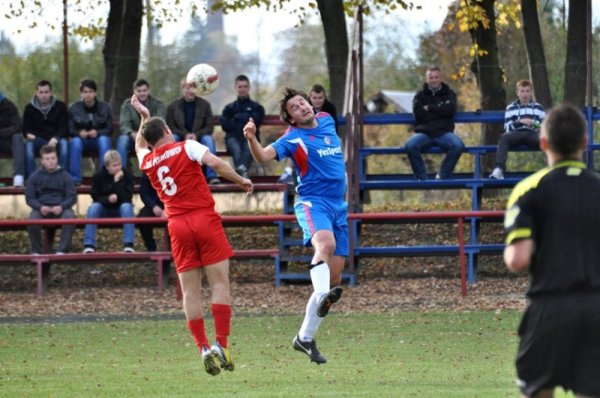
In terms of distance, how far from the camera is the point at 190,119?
18.7 metres

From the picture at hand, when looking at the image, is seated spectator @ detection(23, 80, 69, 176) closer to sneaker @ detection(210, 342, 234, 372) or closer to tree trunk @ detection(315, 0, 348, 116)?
tree trunk @ detection(315, 0, 348, 116)

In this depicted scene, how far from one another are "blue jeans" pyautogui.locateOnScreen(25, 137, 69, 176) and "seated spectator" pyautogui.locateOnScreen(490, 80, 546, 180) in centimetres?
645

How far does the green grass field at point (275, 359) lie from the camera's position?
31.8 feet

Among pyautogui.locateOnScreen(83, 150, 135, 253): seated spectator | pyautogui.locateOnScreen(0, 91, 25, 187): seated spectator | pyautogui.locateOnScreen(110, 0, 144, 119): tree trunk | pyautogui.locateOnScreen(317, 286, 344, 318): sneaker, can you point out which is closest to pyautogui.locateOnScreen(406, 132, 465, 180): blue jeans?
pyautogui.locateOnScreen(83, 150, 135, 253): seated spectator

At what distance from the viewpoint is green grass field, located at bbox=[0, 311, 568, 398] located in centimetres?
969

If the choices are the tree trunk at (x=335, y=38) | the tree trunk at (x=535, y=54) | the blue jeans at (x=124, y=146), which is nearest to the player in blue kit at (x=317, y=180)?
the blue jeans at (x=124, y=146)

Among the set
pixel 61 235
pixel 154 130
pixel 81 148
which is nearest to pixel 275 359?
pixel 154 130

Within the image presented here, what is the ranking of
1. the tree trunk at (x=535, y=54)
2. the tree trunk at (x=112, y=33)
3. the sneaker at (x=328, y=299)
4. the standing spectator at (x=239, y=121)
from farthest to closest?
the tree trunk at (x=112, y=33), the tree trunk at (x=535, y=54), the standing spectator at (x=239, y=121), the sneaker at (x=328, y=299)

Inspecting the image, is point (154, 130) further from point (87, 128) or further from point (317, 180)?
point (87, 128)

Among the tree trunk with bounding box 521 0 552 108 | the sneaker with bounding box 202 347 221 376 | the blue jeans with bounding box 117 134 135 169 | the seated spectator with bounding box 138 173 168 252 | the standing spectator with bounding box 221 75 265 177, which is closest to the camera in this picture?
the sneaker with bounding box 202 347 221 376

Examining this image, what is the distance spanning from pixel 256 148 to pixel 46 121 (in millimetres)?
9107

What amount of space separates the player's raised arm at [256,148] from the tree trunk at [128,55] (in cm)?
1138

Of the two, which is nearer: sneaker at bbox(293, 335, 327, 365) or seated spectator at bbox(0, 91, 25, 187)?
sneaker at bbox(293, 335, 327, 365)

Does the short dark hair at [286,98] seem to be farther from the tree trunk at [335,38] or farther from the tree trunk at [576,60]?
the tree trunk at [335,38]
